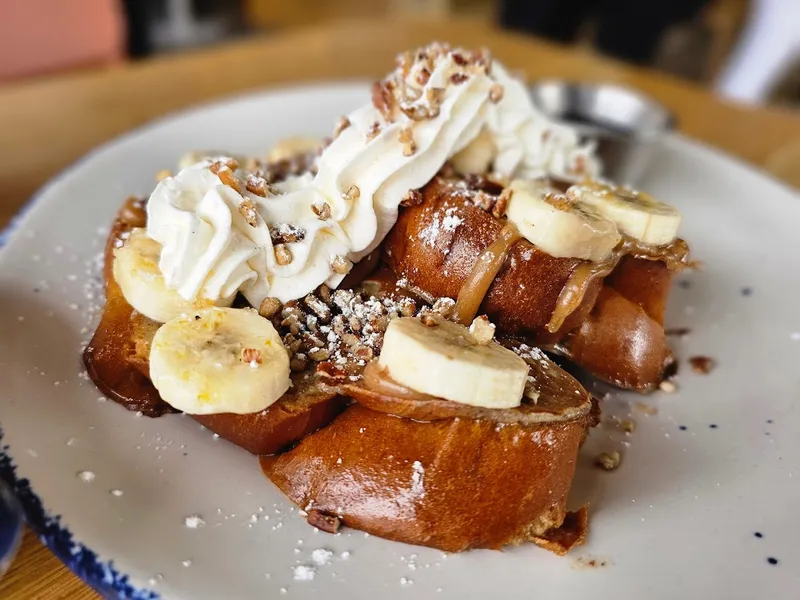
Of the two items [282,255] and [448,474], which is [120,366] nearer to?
[282,255]

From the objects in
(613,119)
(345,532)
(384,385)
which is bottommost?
(345,532)

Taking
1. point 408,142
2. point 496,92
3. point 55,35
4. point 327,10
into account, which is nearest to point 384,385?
point 408,142

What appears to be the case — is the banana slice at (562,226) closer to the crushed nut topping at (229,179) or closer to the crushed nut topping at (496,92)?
the crushed nut topping at (496,92)

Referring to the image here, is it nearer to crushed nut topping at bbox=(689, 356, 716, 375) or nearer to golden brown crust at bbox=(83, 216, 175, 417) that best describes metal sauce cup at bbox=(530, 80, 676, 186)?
crushed nut topping at bbox=(689, 356, 716, 375)

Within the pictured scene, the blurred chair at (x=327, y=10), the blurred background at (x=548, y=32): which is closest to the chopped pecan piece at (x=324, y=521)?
the blurred background at (x=548, y=32)

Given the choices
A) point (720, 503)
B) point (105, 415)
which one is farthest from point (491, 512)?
point (105, 415)

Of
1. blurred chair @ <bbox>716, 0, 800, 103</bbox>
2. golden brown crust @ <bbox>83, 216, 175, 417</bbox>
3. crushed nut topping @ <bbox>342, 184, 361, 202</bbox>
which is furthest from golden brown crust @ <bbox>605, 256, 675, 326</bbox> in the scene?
blurred chair @ <bbox>716, 0, 800, 103</bbox>
